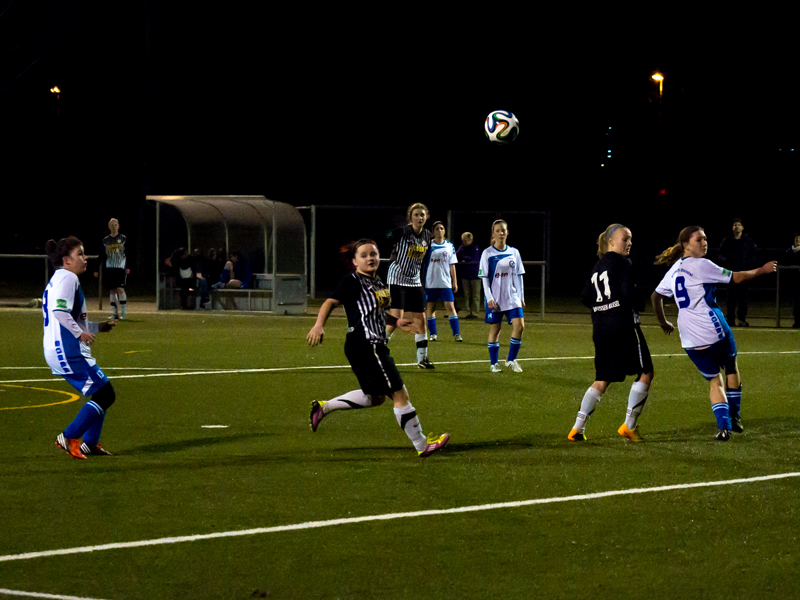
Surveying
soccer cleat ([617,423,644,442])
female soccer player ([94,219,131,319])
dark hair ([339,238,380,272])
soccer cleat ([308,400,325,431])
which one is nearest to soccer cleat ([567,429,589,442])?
soccer cleat ([617,423,644,442])

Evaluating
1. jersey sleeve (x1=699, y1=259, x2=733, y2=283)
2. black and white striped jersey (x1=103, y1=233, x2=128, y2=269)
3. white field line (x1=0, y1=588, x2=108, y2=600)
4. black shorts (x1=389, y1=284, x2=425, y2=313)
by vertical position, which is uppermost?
jersey sleeve (x1=699, y1=259, x2=733, y2=283)

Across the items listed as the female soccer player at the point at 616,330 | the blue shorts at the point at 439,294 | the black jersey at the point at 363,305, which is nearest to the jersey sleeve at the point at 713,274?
the female soccer player at the point at 616,330

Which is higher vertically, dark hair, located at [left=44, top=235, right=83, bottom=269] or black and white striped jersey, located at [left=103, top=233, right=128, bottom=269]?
dark hair, located at [left=44, top=235, right=83, bottom=269]

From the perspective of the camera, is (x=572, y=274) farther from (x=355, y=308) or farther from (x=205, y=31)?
(x=355, y=308)

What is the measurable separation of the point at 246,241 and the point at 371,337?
20.3 metres

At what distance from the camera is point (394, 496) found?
23.2 ft

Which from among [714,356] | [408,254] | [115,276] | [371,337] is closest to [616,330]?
[714,356]

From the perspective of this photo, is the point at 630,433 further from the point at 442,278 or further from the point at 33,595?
the point at 442,278

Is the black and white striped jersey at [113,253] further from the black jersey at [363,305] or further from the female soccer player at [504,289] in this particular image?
the black jersey at [363,305]

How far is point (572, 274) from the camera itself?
49.0 m

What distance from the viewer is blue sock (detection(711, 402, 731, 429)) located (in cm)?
924

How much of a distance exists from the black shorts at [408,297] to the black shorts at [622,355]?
6237 mm

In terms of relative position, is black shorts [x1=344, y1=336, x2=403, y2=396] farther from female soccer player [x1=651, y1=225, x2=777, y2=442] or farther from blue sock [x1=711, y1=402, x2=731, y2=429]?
blue sock [x1=711, y1=402, x2=731, y2=429]

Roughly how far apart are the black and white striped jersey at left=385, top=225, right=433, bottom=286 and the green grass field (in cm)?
202
